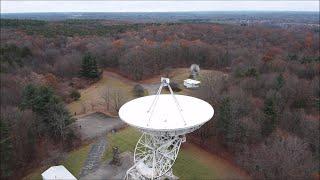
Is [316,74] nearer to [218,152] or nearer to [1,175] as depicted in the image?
[218,152]

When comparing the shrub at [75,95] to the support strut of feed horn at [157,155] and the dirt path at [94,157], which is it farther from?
the support strut of feed horn at [157,155]

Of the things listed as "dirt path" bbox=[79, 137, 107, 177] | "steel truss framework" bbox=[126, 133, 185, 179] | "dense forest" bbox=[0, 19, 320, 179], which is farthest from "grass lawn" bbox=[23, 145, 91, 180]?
"steel truss framework" bbox=[126, 133, 185, 179]

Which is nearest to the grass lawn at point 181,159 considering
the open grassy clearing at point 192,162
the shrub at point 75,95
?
the open grassy clearing at point 192,162

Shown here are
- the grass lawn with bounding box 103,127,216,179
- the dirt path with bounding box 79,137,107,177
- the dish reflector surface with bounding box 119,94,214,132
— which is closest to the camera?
the dish reflector surface with bounding box 119,94,214,132

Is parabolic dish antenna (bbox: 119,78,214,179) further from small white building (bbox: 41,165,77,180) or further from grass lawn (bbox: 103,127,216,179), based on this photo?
small white building (bbox: 41,165,77,180)

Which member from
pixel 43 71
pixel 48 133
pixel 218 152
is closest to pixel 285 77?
pixel 218 152
